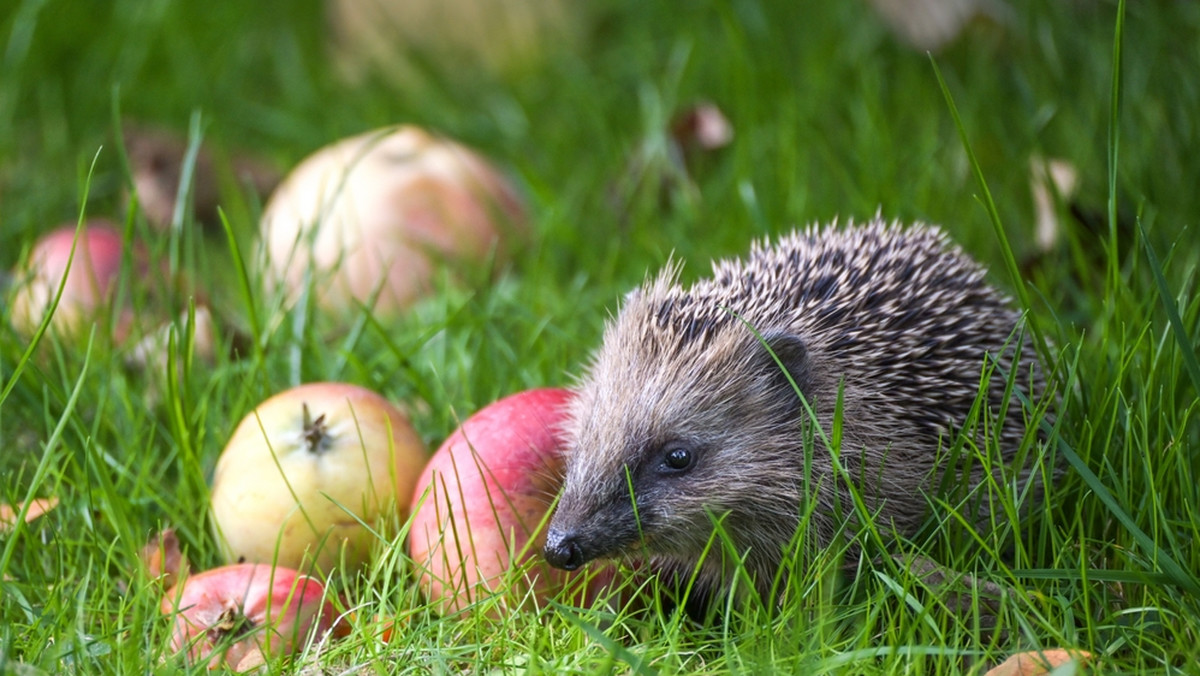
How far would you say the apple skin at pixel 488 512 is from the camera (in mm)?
2729

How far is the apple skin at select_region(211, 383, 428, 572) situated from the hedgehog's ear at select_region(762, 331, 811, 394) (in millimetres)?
976

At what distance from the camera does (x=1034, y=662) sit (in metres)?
2.33

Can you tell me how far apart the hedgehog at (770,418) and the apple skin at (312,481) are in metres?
0.48

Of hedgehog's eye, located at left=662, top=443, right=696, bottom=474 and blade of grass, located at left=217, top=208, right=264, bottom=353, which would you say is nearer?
hedgehog's eye, located at left=662, top=443, right=696, bottom=474

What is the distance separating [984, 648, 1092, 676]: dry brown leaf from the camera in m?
2.30

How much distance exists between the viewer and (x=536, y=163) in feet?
20.1

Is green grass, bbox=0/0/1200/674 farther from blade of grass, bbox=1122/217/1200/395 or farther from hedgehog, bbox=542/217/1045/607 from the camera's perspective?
hedgehog, bbox=542/217/1045/607

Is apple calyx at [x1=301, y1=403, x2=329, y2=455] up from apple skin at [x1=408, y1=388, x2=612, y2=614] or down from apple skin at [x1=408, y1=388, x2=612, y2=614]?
up

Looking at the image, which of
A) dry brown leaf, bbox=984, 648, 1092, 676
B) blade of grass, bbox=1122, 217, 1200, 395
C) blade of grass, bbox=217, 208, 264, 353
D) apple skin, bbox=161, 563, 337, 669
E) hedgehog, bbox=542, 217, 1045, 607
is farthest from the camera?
blade of grass, bbox=217, 208, 264, 353

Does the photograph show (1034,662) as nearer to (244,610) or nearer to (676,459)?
(676,459)

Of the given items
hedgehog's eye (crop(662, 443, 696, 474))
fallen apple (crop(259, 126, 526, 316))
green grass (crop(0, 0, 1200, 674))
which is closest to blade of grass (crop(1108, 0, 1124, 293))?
green grass (crop(0, 0, 1200, 674))

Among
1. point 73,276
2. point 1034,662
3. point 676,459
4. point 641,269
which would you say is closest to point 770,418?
point 676,459

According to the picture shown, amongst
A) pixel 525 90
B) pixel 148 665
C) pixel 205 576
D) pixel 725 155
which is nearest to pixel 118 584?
pixel 205 576

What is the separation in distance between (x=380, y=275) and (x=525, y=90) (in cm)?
260
